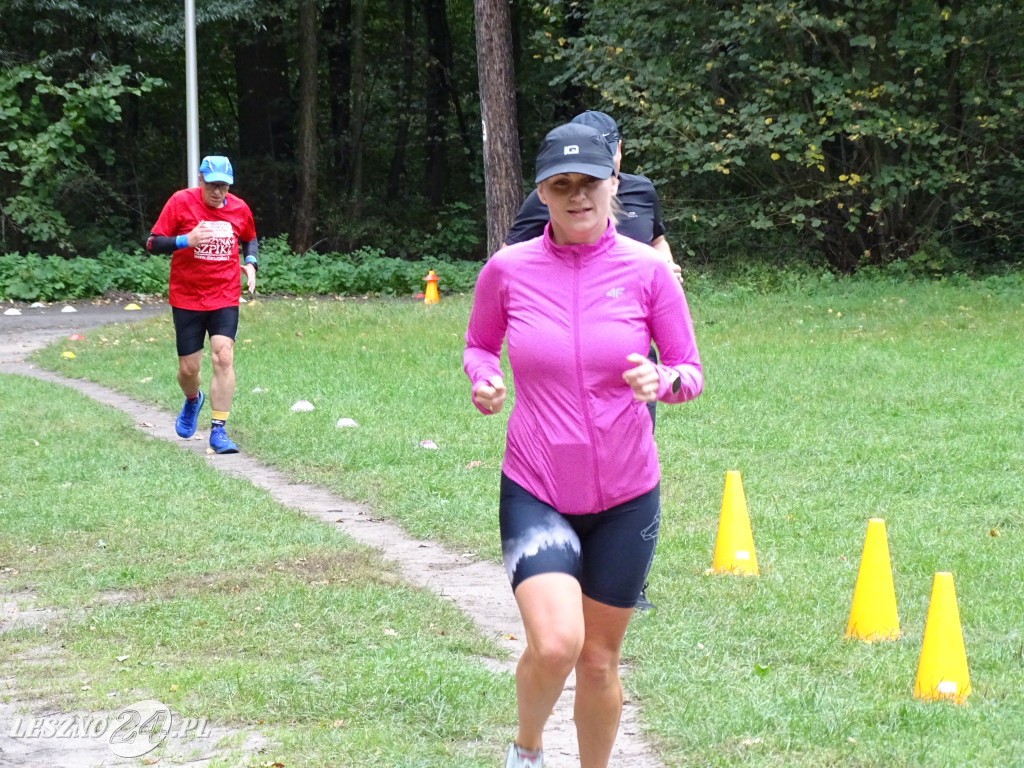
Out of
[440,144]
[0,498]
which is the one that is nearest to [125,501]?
[0,498]

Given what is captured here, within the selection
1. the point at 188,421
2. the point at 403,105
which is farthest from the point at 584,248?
the point at 403,105

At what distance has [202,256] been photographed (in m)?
9.57

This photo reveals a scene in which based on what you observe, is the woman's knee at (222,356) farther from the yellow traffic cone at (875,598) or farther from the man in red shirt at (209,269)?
the yellow traffic cone at (875,598)

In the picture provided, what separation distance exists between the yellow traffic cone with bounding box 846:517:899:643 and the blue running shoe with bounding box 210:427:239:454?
227 inches

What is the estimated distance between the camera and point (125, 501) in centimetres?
802

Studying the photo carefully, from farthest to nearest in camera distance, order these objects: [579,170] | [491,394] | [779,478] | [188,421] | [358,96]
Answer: [358,96] < [188,421] < [779,478] < [491,394] < [579,170]

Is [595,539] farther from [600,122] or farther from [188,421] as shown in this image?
[188,421]

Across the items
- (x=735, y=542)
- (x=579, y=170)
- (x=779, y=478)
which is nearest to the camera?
(x=579, y=170)

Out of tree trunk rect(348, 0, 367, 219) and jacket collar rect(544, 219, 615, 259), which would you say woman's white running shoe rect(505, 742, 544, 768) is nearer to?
jacket collar rect(544, 219, 615, 259)

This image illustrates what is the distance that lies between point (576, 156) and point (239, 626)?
2975mm

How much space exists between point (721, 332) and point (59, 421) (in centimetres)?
874

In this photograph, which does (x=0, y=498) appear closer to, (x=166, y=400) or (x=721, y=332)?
(x=166, y=400)

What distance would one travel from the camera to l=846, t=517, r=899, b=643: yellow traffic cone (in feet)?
17.3

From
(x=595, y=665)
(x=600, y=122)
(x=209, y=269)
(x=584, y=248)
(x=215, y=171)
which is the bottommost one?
(x=595, y=665)
